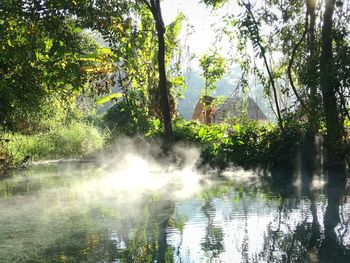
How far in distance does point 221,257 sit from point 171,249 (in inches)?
24.9

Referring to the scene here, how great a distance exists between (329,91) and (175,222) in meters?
4.86

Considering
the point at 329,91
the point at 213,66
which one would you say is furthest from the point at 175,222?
the point at 213,66

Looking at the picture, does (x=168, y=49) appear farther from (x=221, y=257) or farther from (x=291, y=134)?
(x=221, y=257)

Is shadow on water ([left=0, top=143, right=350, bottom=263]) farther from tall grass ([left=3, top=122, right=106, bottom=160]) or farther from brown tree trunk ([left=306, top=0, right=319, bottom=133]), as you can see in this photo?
tall grass ([left=3, top=122, right=106, bottom=160])

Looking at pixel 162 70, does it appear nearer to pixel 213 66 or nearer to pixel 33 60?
pixel 213 66

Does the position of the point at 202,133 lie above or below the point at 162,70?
below

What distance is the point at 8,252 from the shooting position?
5379 millimetres

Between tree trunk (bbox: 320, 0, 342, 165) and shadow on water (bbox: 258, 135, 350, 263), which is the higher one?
tree trunk (bbox: 320, 0, 342, 165)

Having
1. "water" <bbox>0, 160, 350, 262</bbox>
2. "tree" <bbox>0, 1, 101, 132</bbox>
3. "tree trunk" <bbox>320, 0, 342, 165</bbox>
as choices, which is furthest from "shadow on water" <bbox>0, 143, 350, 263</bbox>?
"tree" <bbox>0, 1, 101, 132</bbox>

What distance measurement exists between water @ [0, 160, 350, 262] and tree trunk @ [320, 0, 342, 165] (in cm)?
176

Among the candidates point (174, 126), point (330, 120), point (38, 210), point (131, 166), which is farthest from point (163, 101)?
point (38, 210)

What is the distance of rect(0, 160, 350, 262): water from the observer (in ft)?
16.7

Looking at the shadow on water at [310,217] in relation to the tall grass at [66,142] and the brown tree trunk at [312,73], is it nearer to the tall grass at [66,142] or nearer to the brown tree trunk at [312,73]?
the brown tree trunk at [312,73]

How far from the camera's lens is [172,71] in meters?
16.8
